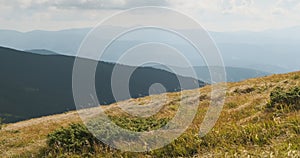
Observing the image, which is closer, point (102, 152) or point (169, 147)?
point (169, 147)

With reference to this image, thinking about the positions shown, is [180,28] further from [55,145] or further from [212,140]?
[55,145]

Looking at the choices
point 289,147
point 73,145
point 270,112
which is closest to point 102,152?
point 73,145

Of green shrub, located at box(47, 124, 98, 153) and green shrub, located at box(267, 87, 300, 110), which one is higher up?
green shrub, located at box(267, 87, 300, 110)

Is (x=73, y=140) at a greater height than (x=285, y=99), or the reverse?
(x=285, y=99)

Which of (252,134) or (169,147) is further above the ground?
(252,134)

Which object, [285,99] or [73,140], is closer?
[73,140]

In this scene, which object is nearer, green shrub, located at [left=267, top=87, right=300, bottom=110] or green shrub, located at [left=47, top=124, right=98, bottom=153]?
green shrub, located at [left=47, top=124, right=98, bottom=153]

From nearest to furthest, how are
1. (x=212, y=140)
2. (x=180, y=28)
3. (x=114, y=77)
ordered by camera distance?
(x=212, y=140) → (x=180, y=28) → (x=114, y=77)

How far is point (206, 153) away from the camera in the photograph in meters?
8.18

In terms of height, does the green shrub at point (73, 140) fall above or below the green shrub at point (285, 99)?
below

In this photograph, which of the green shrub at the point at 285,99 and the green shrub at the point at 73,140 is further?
the green shrub at the point at 285,99

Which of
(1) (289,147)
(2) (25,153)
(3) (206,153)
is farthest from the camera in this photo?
(2) (25,153)

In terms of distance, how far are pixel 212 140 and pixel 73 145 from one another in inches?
177

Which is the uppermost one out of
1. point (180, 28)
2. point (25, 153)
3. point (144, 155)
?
point (180, 28)
